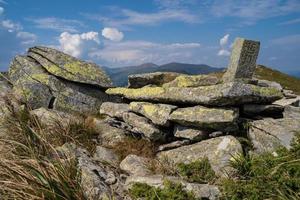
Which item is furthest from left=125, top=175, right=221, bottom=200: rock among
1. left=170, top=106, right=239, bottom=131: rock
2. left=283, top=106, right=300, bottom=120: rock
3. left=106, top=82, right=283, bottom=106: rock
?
left=283, top=106, right=300, bottom=120: rock

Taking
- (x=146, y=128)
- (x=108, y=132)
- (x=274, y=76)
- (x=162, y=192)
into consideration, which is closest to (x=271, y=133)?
(x=146, y=128)

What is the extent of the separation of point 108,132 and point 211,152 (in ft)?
13.6

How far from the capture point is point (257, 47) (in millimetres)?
18156

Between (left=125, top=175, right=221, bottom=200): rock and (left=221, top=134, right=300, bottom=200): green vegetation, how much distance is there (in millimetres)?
261

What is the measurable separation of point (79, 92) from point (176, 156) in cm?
658

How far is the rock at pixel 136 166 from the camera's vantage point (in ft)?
35.7

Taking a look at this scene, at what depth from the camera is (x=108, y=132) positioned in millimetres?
14398

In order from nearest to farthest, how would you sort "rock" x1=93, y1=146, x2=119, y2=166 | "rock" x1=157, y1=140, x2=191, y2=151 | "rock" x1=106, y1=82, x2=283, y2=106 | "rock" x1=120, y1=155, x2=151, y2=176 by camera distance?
1. "rock" x1=120, y1=155, x2=151, y2=176
2. "rock" x1=93, y1=146, x2=119, y2=166
3. "rock" x1=106, y1=82, x2=283, y2=106
4. "rock" x1=157, y1=140, x2=191, y2=151

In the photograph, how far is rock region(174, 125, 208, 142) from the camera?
13094 mm

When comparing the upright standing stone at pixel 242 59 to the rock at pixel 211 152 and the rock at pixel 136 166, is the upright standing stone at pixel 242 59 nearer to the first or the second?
the rock at pixel 211 152

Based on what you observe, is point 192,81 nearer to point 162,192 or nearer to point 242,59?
point 242,59

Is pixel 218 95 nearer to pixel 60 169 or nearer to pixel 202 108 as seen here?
pixel 202 108

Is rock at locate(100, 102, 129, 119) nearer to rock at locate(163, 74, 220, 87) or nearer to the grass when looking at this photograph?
rock at locate(163, 74, 220, 87)

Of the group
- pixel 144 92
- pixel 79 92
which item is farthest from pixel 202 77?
pixel 79 92
